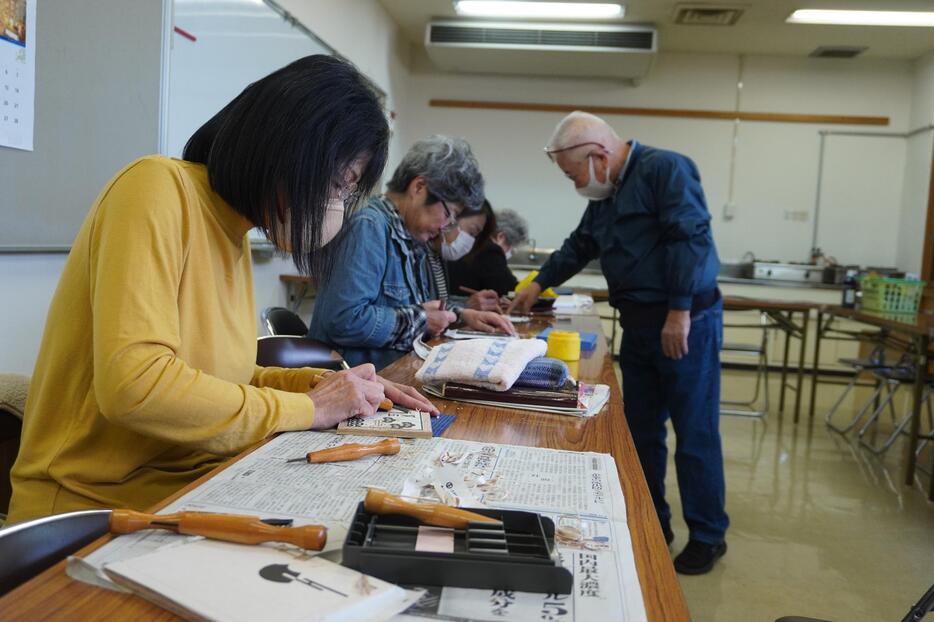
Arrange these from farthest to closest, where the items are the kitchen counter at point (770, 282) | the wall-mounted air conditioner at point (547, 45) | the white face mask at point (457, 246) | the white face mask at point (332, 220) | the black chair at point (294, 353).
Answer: the kitchen counter at point (770, 282) → the wall-mounted air conditioner at point (547, 45) → the white face mask at point (457, 246) → the black chair at point (294, 353) → the white face mask at point (332, 220)

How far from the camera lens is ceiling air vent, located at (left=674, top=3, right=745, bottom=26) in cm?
525

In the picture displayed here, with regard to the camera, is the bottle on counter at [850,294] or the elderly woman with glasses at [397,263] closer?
the elderly woman with glasses at [397,263]

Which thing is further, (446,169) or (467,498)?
(446,169)

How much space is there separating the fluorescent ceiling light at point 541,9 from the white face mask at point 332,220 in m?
4.75

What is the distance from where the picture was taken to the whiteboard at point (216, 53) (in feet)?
8.79

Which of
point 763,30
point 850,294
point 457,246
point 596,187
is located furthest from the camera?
point 763,30

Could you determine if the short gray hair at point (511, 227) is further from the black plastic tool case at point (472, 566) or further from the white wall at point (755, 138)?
the black plastic tool case at point (472, 566)

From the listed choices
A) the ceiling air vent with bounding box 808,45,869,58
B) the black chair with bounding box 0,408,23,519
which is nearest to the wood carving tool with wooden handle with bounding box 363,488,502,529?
the black chair with bounding box 0,408,23,519

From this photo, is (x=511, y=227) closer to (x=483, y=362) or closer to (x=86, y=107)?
(x=86, y=107)

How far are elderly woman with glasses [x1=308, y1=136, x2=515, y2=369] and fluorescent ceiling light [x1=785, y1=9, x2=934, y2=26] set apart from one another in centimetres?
442

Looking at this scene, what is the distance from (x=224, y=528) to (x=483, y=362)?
77 cm

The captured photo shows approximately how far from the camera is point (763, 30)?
5785 millimetres

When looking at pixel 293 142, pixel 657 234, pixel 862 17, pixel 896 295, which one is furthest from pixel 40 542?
pixel 862 17

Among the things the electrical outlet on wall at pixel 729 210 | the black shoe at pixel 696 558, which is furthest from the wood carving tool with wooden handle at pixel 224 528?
the electrical outlet on wall at pixel 729 210
